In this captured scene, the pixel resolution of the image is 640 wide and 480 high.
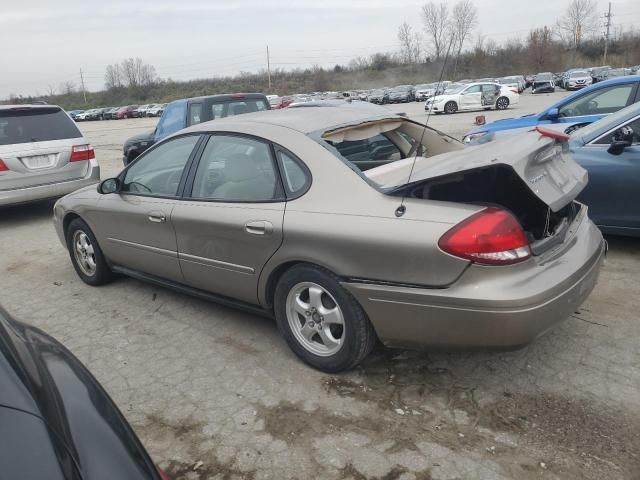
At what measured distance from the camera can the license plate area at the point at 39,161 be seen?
765 cm

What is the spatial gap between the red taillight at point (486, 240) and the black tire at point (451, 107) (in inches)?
1092

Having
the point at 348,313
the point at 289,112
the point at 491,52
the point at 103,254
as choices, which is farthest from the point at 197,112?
the point at 491,52

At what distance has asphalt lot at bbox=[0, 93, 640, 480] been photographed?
2.55 m

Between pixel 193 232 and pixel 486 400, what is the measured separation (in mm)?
2167

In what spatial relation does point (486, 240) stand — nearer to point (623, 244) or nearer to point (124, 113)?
point (623, 244)

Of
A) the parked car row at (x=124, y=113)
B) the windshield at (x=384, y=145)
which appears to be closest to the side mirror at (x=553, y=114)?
the windshield at (x=384, y=145)

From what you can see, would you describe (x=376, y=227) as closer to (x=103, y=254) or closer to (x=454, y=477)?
(x=454, y=477)

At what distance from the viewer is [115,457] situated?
1.57 meters

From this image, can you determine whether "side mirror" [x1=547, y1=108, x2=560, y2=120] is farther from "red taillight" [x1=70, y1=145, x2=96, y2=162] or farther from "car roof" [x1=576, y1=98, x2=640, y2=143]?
"red taillight" [x1=70, y1=145, x2=96, y2=162]

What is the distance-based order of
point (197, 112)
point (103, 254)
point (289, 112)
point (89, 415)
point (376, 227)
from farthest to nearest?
point (197, 112) < point (103, 254) < point (289, 112) < point (376, 227) < point (89, 415)

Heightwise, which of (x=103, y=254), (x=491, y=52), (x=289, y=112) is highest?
(x=491, y=52)

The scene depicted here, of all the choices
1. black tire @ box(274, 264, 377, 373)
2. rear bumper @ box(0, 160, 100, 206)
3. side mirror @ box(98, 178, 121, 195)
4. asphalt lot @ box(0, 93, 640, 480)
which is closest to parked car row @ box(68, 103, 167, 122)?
rear bumper @ box(0, 160, 100, 206)

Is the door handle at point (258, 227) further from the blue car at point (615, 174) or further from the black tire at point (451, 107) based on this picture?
the black tire at point (451, 107)

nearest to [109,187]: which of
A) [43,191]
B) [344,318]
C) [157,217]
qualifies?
[157,217]
